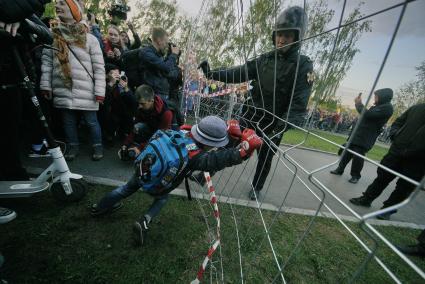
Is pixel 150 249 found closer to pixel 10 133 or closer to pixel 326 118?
pixel 10 133

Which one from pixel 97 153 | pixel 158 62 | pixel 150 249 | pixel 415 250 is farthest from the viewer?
pixel 158 62

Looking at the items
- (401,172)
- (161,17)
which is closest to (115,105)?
(401,172)

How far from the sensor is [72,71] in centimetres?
324

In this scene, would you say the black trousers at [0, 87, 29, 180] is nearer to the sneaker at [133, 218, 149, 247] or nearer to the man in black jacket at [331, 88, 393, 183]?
the sneaker at [133, 218, 149, 247]

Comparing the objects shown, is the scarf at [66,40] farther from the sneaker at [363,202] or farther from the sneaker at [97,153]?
the sneaker at [363,202]

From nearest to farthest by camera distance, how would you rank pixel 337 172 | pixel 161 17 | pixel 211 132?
pixel 211 132 < pixel 337 172 < pixel 161 17

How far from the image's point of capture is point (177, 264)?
6.55 ft

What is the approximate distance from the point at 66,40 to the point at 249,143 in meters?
2.76

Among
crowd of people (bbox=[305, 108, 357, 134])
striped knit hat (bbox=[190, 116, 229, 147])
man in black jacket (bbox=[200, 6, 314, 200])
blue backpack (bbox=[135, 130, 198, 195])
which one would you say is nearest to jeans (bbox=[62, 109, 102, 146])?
man in black jacket (bbox=[200, 6, 314, 200])

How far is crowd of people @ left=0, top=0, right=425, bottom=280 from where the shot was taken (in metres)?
1.95

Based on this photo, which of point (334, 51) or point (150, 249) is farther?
point (150, 249)

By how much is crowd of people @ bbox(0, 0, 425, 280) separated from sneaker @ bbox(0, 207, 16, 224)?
0.01 metres

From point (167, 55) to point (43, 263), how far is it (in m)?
3.39

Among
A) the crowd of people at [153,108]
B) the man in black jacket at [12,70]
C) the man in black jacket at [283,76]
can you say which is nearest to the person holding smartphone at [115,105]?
the crowd of people at [153,108]
